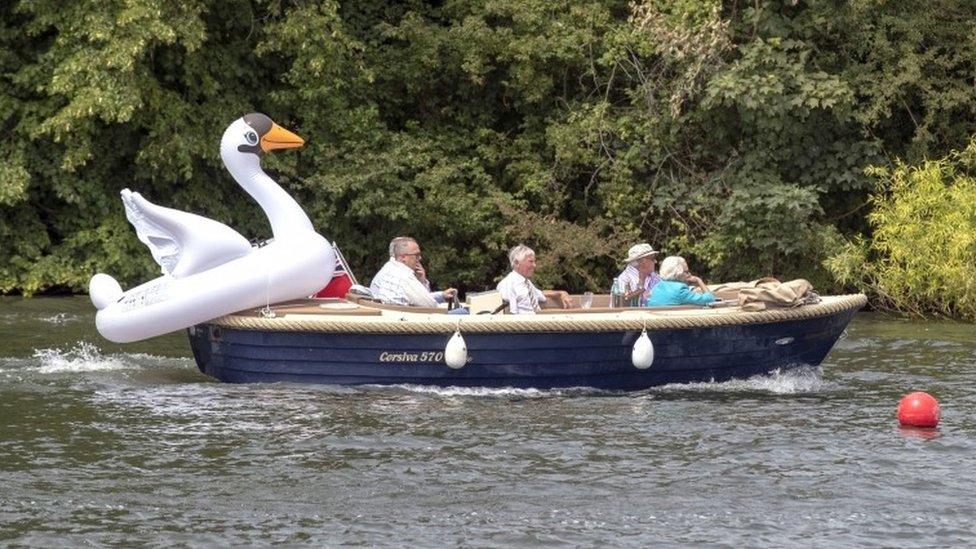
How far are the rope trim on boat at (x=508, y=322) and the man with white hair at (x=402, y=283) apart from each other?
554 mm

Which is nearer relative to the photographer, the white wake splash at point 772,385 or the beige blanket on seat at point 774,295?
the beige blanket on seat at point 774,295

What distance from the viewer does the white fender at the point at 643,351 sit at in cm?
1316

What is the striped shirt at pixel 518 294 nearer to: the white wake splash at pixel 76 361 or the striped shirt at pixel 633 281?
the striped shirt at pixel 633 281

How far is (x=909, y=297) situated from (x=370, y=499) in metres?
11.6

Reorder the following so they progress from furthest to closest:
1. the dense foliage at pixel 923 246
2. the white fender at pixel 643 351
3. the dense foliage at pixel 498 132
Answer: the dense foliage at pixel 498 132
the dense foliage at pixel 923 246
the white fender at pixel 643 351

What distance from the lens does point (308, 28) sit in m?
21.7

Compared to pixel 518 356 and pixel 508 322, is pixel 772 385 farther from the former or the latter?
pixel 508 322

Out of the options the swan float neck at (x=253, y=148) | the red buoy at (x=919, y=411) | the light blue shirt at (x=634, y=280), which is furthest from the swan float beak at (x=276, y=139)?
the red buoy at (x=919, y=411)

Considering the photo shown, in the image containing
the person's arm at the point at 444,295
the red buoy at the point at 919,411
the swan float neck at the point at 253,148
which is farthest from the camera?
the swan float neck at the point at 253,148

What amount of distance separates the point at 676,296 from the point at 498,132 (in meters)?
10.1

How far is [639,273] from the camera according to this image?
1460 centimetres

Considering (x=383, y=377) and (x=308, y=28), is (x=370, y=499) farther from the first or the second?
(x=308, y=28)

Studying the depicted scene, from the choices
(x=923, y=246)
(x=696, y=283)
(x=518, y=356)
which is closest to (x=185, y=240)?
(x=518, y=356)

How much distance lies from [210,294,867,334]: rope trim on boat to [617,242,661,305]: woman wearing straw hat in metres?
0.93
